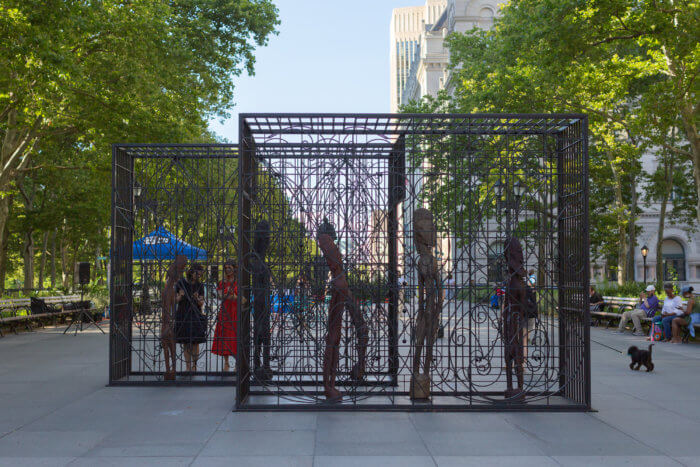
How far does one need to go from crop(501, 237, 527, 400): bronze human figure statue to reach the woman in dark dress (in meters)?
4.47

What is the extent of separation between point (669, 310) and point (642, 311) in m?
1.70

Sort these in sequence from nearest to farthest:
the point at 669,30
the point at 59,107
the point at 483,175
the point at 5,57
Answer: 1. the point at 483,175
2. the point at 5,57
3. the point at 669,30
4. the point at 59,107

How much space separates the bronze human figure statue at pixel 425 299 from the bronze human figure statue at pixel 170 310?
3645 millimetres

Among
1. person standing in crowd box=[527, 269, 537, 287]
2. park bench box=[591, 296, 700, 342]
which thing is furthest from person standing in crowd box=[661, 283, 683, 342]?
person standing in crowd box=[527, 269, 537, 287]

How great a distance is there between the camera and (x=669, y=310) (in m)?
14.6

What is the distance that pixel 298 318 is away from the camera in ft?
25.0

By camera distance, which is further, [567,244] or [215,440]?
[567,244]

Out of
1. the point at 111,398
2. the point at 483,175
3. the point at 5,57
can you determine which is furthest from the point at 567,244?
the point at 5,57

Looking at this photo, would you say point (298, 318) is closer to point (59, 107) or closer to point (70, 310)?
point (59, 107)

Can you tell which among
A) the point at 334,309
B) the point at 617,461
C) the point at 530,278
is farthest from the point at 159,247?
the point at 530,278

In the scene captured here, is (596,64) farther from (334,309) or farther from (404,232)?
(334,309)

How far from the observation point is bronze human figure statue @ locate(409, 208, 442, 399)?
291 inches

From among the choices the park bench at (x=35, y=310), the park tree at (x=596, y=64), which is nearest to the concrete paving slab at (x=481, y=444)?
the park tree at (x=596, y=64)

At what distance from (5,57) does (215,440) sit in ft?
32.8
